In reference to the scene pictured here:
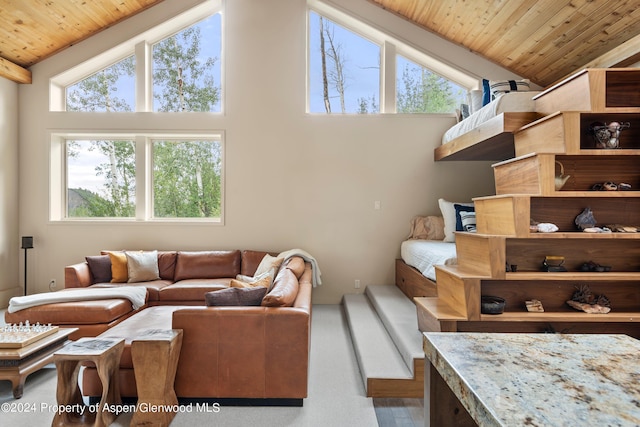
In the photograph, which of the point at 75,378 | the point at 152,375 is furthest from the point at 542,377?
the point at 75,378

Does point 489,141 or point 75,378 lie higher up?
point 489,141

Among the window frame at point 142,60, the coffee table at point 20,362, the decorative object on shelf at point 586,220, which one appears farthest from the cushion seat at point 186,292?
the decorative object on shelf at point 586,220

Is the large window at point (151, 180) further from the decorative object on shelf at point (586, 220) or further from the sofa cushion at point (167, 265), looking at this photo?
the decorative object on shelf at point (586, 220)

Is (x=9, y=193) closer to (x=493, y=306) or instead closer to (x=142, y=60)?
(x=142, y=60)

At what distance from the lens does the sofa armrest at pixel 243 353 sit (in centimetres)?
213

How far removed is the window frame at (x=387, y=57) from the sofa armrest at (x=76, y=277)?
344 cm

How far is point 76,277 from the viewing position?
3.77 m

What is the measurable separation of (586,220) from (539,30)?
2.39 m

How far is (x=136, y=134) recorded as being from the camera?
4578 millimetres

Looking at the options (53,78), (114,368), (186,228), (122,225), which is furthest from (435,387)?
(53,78)

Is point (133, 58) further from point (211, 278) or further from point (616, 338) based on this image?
point (616, 338)

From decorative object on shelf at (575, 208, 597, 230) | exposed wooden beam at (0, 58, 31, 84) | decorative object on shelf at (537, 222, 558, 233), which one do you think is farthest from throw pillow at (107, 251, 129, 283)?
decorative object on shelf at (575, 208, 597, 230)

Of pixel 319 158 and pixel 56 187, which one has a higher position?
pixel 319 158

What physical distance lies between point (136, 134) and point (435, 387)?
16.1 feet
